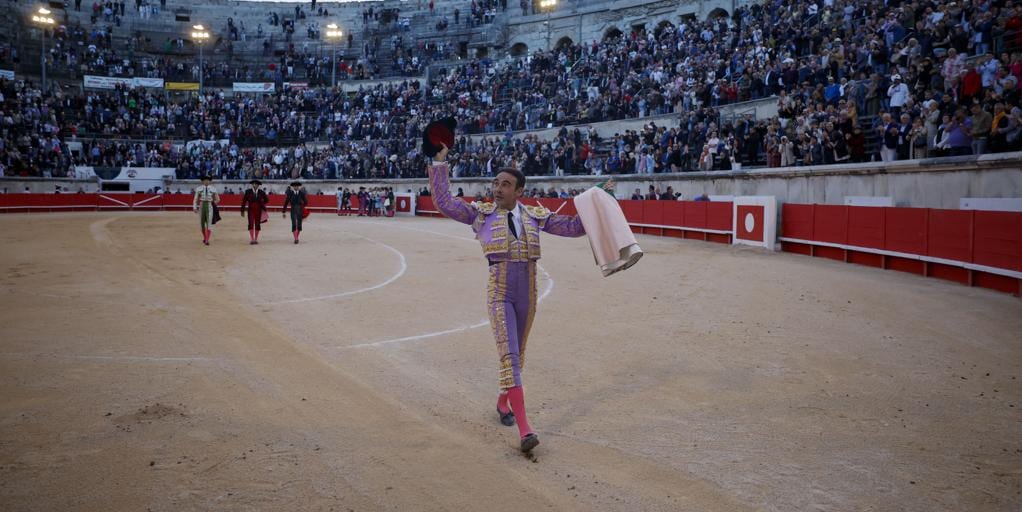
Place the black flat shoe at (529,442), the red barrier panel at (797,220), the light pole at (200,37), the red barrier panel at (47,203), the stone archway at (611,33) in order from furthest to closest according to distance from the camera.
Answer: the light pole at (200,37) → the stone archway at (611,33) → the red barrier panel at (47,203) → the red barrier panel at (797,220) → the black flat shoe at (529,442)

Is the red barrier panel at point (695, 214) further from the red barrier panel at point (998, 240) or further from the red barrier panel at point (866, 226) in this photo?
the red barrier panel at point (998, 240)

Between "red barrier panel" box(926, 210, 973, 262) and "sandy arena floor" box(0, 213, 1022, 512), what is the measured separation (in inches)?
40.7

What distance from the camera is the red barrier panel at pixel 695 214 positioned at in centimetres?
2170

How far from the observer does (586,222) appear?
15.4 feet

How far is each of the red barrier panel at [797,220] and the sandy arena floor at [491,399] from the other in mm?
5717

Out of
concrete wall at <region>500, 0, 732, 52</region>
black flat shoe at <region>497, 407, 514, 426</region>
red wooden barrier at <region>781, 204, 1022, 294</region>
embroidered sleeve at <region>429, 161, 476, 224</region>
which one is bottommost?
black flat shoe at <region>497, 407, 514, 426</region>

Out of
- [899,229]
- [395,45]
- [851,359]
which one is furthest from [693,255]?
[395,45]

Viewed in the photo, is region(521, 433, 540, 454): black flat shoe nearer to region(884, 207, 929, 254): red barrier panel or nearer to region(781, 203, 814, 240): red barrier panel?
region(884, 207, 929, 254): red barrier panel

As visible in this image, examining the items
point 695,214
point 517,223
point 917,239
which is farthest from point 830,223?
point 517,223

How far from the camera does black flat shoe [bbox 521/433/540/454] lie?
14.1 feet

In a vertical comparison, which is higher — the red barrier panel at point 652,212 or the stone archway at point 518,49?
the stone archway at point 518,49

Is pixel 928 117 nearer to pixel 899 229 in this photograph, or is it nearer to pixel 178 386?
pixel 899 229

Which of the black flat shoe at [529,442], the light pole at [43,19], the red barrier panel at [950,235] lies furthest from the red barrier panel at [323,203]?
the black flat shoe at [529,442]

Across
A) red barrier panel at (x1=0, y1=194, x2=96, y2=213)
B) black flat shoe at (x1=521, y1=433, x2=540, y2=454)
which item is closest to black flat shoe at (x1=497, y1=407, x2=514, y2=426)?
black flat shoe at (x1=521, y1=433, x2=540, y2=454)
